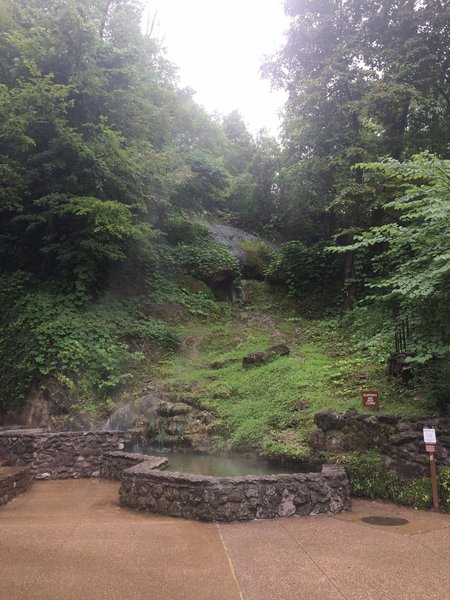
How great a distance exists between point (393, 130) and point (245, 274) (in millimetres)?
9264

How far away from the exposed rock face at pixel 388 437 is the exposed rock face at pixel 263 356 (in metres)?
4.92

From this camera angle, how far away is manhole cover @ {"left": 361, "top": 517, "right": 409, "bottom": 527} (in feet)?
17.7

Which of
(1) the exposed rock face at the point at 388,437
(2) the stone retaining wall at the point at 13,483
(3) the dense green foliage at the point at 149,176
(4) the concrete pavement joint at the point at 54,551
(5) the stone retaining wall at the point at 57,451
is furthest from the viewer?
(3) the dense green foliage at the point at 149,176

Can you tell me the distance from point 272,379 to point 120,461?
480 centimetres

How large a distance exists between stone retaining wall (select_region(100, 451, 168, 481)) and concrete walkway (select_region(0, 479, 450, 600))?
1.71 m

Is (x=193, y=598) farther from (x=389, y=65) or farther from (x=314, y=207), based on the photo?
(x=314, y=207)

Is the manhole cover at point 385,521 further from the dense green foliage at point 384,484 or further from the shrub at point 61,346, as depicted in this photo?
the shrub at point 61,346

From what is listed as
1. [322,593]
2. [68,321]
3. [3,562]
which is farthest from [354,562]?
[68,321]

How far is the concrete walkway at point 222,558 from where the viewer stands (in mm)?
3568

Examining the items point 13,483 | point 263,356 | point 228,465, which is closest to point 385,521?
point 228,465

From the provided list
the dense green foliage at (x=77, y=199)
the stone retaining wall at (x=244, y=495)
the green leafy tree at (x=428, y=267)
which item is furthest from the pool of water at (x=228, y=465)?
the dense green foliage at (x=77, y=199)

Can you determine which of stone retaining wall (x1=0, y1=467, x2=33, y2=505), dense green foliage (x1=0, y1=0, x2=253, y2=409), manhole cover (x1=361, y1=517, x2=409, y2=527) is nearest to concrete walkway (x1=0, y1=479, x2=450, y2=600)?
manhole cover (x1=361, y1=517, x2=409, y2=527)

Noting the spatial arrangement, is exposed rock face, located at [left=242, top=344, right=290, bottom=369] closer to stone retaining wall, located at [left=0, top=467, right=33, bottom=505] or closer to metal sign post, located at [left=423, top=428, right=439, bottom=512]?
stone retaining wall, located at [left=0, top=467, right=33, bottom=505]

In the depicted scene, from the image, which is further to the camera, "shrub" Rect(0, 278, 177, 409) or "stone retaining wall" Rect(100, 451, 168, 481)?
"shrub" Rect(0, 278, 177, 409)
